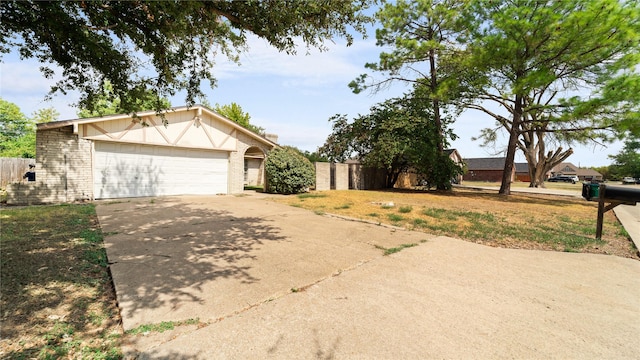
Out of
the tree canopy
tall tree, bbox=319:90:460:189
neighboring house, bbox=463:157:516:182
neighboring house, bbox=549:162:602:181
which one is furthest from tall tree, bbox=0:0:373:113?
neighboring house, bbox=549:162:602:181

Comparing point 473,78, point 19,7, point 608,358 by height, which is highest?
point 473,78

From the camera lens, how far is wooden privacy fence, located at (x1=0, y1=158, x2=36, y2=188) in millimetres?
14961

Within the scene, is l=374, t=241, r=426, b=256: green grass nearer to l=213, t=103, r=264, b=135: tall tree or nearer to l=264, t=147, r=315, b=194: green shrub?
l=264, t=147, r=315, b=194: green shrub

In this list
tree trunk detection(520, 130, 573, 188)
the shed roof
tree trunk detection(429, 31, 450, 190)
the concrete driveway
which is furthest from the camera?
the shed roof

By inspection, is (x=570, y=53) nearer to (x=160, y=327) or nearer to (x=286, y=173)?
(x=286, y=173)

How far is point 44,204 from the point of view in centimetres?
988

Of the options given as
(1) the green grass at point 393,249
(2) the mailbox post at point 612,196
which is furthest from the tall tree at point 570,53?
(1) the green grass at point 393,249

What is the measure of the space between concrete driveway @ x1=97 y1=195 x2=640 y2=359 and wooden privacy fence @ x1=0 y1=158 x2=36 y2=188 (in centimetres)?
1522

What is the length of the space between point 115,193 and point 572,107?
19895 mm

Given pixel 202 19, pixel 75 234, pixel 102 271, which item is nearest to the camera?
pixel 102 271

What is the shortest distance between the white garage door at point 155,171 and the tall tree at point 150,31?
24.0 ft

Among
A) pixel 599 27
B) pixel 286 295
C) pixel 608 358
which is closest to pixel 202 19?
pixel 286 295

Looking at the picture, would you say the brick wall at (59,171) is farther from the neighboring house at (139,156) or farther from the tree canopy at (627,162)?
the tree canopy at (627,162)

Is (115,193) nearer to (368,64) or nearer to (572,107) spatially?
(368,64)
